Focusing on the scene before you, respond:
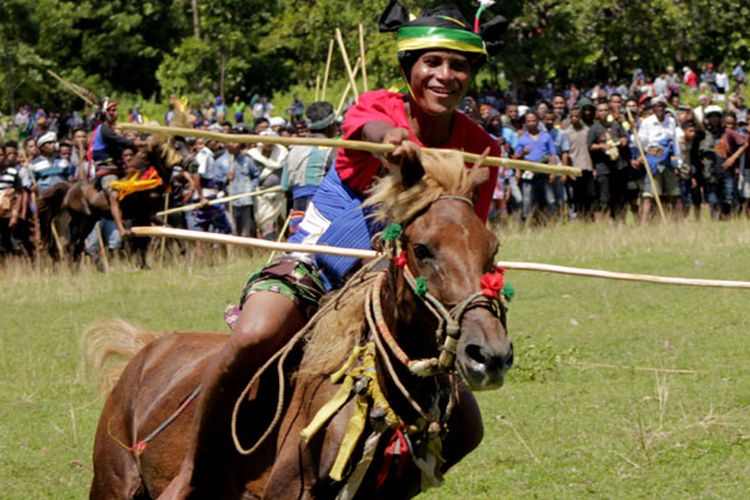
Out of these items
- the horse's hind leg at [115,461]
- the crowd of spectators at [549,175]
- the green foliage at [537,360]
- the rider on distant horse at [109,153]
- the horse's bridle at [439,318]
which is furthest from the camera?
the crowd of spectators at [549,175]

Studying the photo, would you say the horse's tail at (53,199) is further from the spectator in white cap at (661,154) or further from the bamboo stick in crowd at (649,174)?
the spectator in white cap at (661,154)

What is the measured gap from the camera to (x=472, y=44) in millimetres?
6082

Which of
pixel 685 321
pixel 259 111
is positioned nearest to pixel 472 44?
pixel 685 321

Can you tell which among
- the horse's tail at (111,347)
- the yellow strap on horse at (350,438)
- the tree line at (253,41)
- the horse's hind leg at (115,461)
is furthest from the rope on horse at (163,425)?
the tree line at (253,41)

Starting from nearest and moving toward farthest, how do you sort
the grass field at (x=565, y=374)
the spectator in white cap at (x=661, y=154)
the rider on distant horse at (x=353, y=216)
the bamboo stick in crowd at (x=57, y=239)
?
the rider on distant horse at (x=353, y=216), the grass field at (x=565, y=374), the bamboo stick in crowd at (x=57, y=239), the spectator in white cap at (x=661, y=154)

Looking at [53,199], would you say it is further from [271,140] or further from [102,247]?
[271,140]

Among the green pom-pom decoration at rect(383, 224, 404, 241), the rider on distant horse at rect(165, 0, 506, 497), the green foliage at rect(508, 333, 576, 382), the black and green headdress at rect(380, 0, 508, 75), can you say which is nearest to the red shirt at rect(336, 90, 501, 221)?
the rider on distant horse at rect(165, 0, 506, 497)

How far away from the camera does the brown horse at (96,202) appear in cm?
1995

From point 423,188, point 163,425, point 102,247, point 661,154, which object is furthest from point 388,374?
point 661,154

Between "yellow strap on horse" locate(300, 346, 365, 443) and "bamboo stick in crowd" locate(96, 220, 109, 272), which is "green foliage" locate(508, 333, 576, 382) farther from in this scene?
"bamboo stick in crowd" locate(96, 220, 109, 272)

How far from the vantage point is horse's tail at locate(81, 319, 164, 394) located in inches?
305

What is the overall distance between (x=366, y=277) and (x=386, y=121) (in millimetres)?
666

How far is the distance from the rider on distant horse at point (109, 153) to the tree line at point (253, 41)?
1684cm

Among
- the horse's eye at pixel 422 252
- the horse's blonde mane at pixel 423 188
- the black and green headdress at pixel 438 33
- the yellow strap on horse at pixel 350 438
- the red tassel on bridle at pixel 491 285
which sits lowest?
the yellow strap on horse at pixel 350 438
